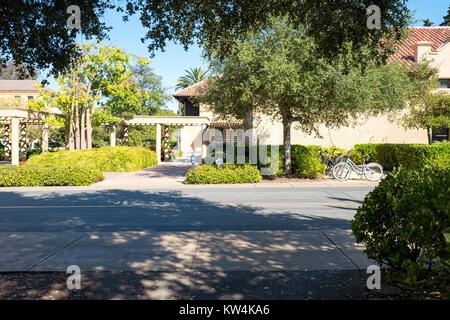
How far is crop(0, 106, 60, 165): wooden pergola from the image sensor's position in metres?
29.8

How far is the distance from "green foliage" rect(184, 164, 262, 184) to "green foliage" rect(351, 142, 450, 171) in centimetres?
639

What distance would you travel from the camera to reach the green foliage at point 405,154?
2006 cm

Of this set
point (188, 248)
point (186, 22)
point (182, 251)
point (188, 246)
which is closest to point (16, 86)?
point (186, 22)

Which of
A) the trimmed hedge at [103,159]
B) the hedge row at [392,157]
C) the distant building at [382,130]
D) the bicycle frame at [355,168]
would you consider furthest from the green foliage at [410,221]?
the distant building at [382,130]

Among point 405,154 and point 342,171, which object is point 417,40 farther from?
point 342,171

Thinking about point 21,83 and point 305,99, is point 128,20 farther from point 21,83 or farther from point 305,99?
point 21,83

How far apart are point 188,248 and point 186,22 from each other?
3.98 metres

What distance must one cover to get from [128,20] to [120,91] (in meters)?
25.9

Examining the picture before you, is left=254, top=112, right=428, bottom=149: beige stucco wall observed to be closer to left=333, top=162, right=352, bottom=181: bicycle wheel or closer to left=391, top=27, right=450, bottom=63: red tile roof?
left=391, top=27, right=450, bottom=63: red tile roof

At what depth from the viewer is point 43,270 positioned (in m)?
5.81

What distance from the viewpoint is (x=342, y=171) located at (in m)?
20.1

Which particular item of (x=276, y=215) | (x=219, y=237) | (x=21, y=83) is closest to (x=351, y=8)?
(x=219, y=237)

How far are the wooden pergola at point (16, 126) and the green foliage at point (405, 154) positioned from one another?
2229 centimetres
